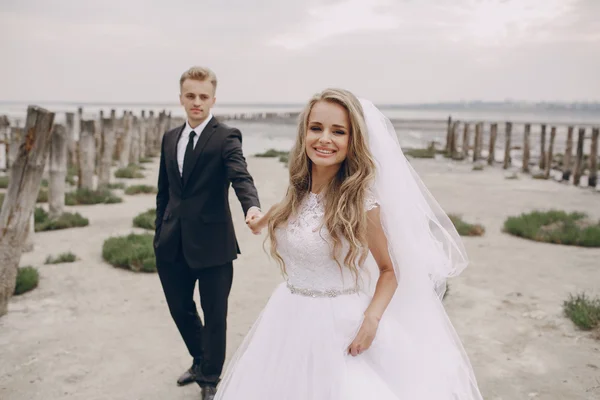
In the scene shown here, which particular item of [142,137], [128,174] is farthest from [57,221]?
[142,137]

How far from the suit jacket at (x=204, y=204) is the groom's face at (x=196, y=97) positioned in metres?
0.11

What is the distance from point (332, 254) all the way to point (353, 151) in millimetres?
493

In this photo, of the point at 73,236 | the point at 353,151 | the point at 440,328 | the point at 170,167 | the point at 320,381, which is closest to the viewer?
the point at 320,381

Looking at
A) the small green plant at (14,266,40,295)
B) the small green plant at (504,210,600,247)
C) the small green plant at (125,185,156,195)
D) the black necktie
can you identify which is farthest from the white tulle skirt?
the small green plant at (125,185,156,195)

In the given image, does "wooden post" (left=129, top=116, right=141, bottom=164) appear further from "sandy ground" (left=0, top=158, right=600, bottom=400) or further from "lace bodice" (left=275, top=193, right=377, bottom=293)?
"lace bodice" (left=275, top=193, right=377, bottom=293)

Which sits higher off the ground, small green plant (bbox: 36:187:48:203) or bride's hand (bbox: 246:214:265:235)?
bride's hand (bbox: 246:214:265:235)

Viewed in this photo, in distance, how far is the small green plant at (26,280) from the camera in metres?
6.68

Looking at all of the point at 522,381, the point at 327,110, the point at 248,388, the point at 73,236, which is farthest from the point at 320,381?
the point at 73,236

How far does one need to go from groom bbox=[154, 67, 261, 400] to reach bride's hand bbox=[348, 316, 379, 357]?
1461 mm

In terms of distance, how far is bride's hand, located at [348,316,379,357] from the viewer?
260 centimetres

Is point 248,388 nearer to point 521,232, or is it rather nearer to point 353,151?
point 353,151

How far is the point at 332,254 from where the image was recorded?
8.89ft

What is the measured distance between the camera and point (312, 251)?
2732 millimetres

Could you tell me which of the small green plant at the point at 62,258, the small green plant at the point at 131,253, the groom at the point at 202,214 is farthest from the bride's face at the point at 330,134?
the small green plant at the point at 62,258
